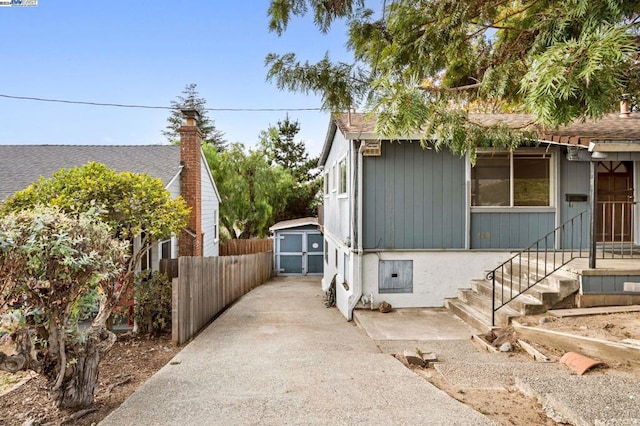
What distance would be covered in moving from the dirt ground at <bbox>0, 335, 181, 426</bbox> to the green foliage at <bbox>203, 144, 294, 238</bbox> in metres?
15.7

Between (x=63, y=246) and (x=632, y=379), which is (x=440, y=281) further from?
(x=63, y=246)

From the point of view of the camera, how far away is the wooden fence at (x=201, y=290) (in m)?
6.66

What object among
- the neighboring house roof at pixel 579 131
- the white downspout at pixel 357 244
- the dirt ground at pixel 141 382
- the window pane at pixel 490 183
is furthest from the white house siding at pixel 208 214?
the window pane at pixel 490 183

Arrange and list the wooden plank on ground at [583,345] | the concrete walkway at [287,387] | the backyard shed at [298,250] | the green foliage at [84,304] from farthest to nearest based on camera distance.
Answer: the backyard shed at [298,250]
the wooden plank on ground at [583,345]
the green foliage at [84,304]
the concrete walkway at [287,387]

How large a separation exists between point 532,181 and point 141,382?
8161 mm

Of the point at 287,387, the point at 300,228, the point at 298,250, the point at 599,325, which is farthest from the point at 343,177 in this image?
the point at 298,250

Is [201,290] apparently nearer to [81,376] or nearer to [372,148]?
[81,376]

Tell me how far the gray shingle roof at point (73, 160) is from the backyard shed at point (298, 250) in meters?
7.44

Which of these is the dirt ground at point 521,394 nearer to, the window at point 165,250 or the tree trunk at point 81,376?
the tree trunk at point 81,376

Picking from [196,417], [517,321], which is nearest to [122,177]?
[196,417]

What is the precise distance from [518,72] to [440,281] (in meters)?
5.01

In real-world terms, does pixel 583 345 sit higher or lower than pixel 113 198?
lower

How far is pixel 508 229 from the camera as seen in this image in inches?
340

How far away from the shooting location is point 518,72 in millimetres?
4777
